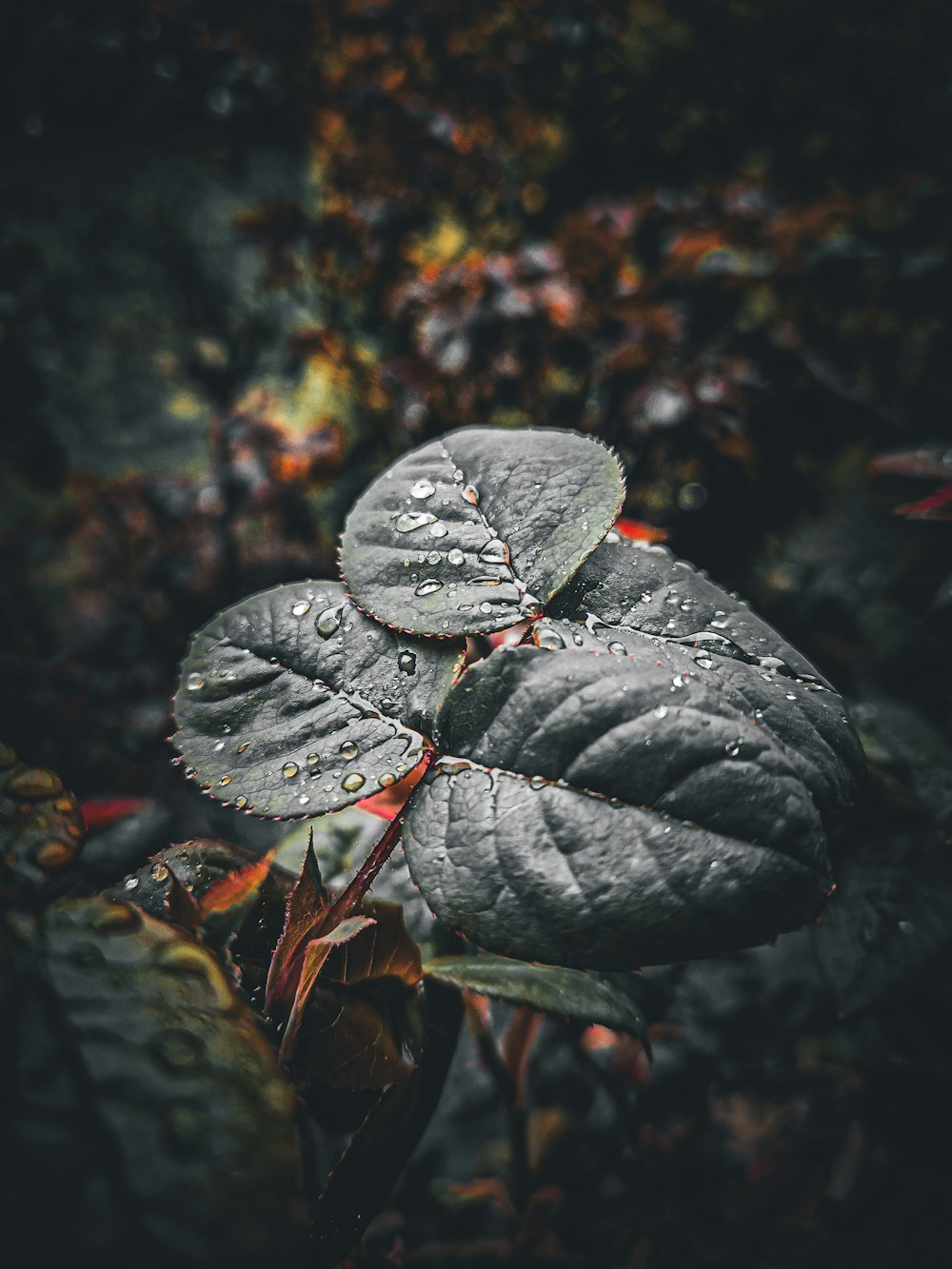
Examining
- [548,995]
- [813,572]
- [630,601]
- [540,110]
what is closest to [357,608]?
[630,601]

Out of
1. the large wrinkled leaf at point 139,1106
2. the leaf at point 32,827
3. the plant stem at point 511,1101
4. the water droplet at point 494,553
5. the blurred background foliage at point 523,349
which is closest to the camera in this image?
the large wrinkled leaf at point 139,1106

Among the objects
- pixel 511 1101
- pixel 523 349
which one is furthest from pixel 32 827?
pixel 523 349

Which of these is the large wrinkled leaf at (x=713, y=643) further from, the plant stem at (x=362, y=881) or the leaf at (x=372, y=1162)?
the leaf at (x=372, y=1162)

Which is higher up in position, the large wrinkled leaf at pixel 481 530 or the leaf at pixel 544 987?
the large wrinkled leaf at pixel 481 530

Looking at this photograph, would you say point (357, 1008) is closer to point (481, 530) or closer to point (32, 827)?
point (32, 827)

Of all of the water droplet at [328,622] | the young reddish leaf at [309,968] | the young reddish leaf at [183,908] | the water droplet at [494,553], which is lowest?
the young reddish leaf at [309,968]

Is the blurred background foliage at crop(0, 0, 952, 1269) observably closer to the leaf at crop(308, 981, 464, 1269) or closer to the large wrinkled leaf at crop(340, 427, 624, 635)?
the leaf at crop(308, 981, 464, 1269)

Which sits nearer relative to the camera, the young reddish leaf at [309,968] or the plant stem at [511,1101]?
the young reddish leaf at [309,968]

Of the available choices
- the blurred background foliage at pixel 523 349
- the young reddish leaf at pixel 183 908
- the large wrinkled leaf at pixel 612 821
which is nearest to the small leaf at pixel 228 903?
the young reddish leaf at pixel 183 908
